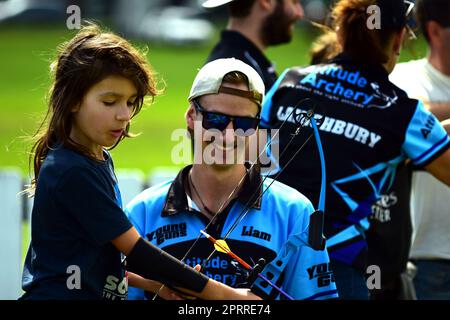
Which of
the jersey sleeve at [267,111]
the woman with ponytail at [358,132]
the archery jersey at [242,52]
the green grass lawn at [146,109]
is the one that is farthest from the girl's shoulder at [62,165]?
the green grass lawn at [146,109]

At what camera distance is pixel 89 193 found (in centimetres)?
367

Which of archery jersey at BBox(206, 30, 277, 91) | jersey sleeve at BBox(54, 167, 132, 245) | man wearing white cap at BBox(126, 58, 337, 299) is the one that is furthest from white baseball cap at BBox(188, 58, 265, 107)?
archery jersey at BBox(206, 30, 277, 91)

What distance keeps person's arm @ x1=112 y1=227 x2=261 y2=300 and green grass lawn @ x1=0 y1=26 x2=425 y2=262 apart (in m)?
5.16

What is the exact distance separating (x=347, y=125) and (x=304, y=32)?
31221 millimetres

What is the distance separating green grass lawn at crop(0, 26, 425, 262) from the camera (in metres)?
16.8

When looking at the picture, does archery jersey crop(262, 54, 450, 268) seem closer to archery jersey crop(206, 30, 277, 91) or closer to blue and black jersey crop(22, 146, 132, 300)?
blue and black jersey crop(22, 146, 132, 300)

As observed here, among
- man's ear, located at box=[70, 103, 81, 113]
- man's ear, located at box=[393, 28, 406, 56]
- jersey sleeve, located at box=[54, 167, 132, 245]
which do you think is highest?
man's ear, located at box=[70, 103, 81, 113]

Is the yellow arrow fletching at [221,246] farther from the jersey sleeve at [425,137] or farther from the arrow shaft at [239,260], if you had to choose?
the jersey sleeve at [425,137]

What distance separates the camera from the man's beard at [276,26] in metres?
7.04

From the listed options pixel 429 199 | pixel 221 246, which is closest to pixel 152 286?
pixel 221 246

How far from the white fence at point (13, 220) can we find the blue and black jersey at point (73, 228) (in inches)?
170

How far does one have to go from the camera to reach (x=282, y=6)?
23.2 feet
